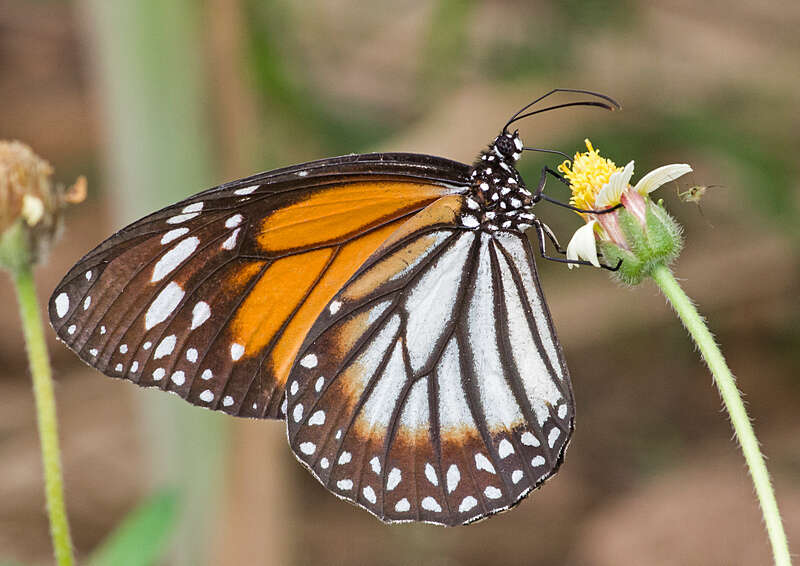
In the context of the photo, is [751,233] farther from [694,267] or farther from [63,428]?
[63,428]

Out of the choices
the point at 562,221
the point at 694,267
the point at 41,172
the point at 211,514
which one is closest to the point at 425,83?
the point at 562,221

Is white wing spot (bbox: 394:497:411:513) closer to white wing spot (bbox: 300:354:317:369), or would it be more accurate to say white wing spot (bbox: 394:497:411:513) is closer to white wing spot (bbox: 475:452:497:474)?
white wing spot (bbox: 475:452:497:474)

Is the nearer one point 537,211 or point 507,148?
point 507,148

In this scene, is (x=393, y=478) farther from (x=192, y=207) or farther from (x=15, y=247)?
(x=15, y=247)

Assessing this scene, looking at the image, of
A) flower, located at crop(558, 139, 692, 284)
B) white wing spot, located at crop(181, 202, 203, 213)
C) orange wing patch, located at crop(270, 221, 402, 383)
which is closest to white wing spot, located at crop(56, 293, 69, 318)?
white wing spot, located at crop(181, 202, 203, 213)

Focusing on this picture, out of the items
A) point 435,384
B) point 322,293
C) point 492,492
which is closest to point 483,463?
point 492,492

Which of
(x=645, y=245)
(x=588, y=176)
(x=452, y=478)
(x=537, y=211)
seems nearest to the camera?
(x=645, y=245)
